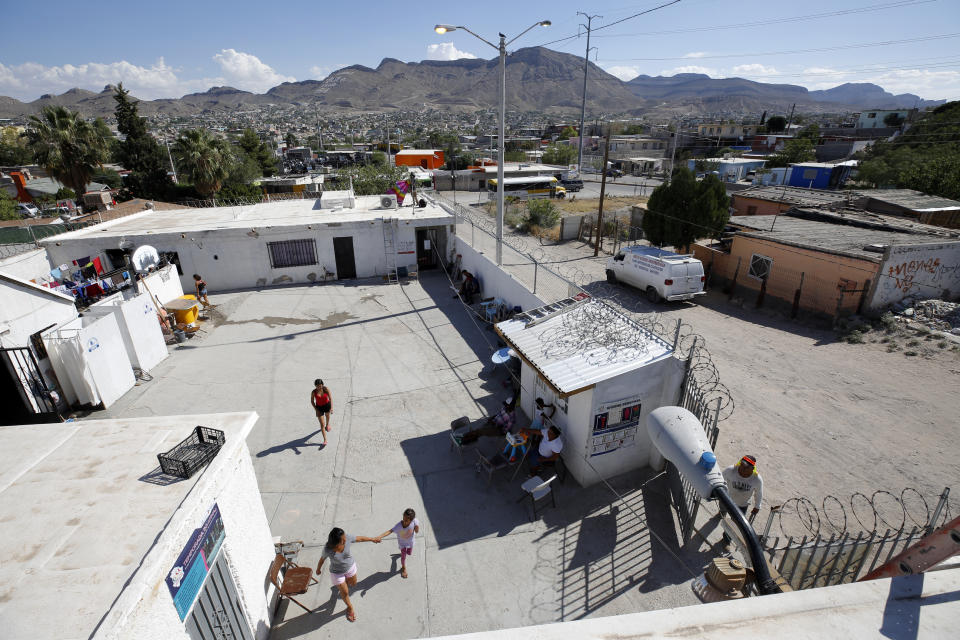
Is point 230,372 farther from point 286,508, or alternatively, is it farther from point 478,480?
point 478,480

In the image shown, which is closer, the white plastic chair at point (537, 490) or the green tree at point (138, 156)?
the white plastic chair at point (537, 490)

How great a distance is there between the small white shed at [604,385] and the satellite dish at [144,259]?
12684mm

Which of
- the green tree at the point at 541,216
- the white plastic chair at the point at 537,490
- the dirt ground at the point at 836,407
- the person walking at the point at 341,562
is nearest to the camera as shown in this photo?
the person walking at the point at 341,562

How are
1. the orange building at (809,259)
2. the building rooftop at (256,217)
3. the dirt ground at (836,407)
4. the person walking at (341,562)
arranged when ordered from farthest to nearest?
the building rooftop at (256,217)
the orange building at (809,259)
the dirt ground at (836,407)
the person walking at (341,562)

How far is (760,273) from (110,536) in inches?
795

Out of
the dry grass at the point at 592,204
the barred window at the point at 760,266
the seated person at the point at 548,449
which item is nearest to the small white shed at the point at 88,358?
the seated person at the point at 548,449

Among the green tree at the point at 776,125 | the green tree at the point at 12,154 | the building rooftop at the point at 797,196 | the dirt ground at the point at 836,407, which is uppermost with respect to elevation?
the green tree at the point at 776,125

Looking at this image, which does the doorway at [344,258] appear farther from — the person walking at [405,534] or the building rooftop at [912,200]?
the building rooftop at [912,200]

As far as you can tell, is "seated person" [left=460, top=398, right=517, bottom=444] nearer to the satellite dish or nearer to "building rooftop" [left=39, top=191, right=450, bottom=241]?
the satellite dish

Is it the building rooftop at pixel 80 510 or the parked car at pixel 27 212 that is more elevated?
the building rooftop at pixel 80 510

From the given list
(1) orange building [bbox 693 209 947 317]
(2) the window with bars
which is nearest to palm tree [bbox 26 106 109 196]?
(2) the window with bars

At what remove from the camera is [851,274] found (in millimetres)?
14695

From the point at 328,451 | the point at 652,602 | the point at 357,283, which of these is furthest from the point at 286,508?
the point at 357,283

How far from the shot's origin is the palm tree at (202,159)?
1251 inches
